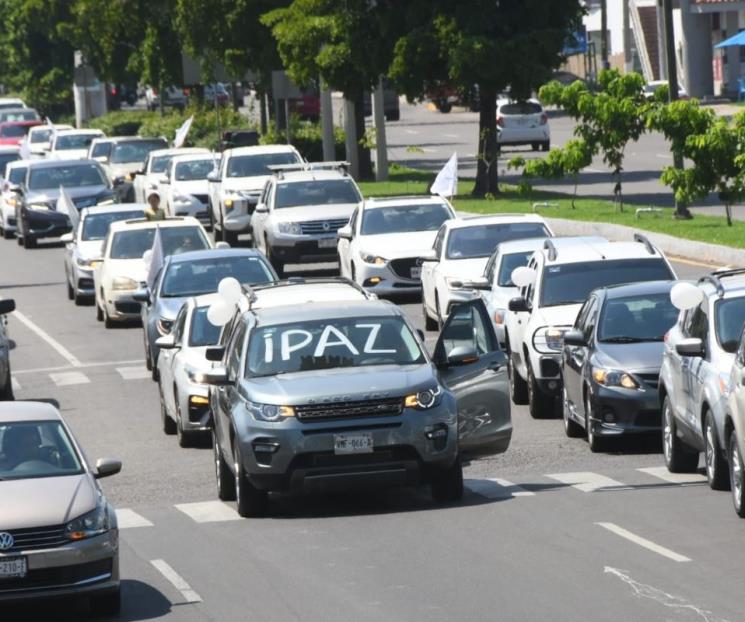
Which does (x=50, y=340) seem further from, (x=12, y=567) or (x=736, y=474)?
(x=12, y=567)

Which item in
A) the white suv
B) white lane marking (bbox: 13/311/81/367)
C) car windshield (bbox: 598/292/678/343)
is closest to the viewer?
car windshield (bbox: 598/292/678/343)

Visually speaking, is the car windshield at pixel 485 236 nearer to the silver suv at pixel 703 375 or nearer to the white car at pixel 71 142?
the silver suv at pixel 703 375

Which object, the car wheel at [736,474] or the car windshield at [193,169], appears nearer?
the car wheel at [736,474]

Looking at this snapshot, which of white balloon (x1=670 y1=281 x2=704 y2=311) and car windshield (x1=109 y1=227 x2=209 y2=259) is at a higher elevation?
white balloon (x1=670 y1=281 x2=704 y2=311)

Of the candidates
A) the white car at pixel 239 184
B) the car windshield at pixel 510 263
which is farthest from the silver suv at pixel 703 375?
the white car at pixel 239 184

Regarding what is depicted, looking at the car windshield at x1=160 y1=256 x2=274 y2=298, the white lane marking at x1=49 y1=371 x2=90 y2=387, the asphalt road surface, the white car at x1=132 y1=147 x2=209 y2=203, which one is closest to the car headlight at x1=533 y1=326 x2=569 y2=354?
the asphalt road surface

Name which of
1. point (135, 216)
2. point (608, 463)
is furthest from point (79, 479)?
point (135, 216)

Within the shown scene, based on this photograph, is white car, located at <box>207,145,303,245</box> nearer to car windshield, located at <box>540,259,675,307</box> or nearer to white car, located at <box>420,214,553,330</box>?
white car, located at <box>420,214,553,330</box>

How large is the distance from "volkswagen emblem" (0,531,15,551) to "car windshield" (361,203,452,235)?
21670mm

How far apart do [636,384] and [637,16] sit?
80247mm

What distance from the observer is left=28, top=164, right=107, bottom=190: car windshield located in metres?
48.5

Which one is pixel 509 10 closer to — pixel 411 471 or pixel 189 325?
pixel 189 325

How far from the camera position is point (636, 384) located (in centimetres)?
1919

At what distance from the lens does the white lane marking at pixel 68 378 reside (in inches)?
1104
